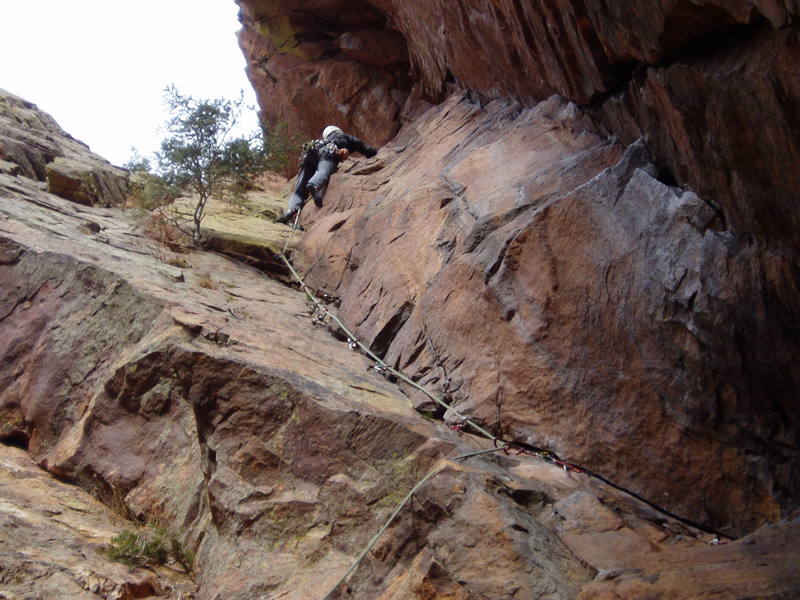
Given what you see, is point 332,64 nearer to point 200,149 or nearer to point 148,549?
point 200,149

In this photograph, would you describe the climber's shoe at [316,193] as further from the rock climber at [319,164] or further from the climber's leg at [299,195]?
the climber's leg at [299,195]

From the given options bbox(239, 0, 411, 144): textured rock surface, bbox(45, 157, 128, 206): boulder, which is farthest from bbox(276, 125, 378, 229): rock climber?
bbox(45, 157, 128, 206): boulder

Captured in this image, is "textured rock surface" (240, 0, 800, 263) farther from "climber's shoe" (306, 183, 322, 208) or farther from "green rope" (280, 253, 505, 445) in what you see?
"climber's shoe" (306, 183, 322, 208)

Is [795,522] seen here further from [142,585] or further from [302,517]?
[142,585]

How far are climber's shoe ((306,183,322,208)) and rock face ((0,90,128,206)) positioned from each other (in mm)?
3871

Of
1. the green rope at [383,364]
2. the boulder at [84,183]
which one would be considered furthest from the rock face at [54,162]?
the green rope at [383,364]

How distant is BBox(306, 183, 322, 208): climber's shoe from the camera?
46.2ft

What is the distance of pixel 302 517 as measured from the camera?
547cm

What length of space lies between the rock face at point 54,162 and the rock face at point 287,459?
399 cm

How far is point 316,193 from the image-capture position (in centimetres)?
1422

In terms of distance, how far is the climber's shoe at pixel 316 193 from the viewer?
555 inches

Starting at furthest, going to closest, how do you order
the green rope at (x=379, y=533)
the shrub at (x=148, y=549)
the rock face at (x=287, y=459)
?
the shrub at (x=148, y=549) → the green rope at (x=379, y=533) → the rock face at (x=287, y=459)

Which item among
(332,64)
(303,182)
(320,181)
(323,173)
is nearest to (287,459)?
(320,181)

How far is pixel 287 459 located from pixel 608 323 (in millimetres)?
2953
